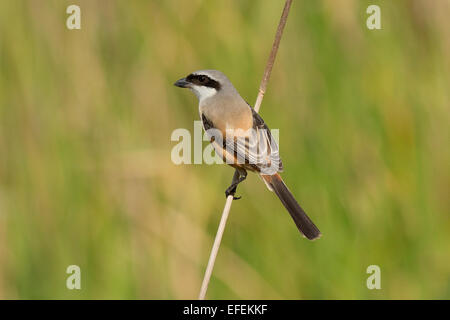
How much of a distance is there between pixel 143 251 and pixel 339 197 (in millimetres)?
1199

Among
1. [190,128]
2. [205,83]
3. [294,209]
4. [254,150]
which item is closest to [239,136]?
[254,150]

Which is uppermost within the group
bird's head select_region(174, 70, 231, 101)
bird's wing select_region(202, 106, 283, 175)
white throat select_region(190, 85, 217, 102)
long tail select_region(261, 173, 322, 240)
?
bird's head select_region(174, 70, 231, 101)

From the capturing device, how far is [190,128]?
3.89 m

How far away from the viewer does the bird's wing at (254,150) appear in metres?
3.30

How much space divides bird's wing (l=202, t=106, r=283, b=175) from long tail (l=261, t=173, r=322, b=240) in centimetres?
10

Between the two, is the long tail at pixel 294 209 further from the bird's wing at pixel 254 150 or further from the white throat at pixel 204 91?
the white throat at pixel 204 91

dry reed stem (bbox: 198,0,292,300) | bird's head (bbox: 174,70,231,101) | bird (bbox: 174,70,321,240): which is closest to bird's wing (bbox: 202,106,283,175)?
bird (bbox: 174,70,321,240)

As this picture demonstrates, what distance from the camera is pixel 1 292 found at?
3.64m

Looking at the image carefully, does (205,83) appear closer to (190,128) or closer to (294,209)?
(190,128)

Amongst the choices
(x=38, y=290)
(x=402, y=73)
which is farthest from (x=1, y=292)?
(x=402, y=73)

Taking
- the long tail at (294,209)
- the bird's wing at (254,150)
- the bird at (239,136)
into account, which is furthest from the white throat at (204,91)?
the long tail at (294,209)

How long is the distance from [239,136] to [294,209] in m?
0.47

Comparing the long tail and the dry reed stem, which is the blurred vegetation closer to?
the long tail

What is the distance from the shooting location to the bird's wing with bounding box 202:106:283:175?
130 inches
